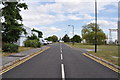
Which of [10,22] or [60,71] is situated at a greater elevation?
[10,22]

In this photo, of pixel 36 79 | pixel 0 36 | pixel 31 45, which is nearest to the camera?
pixel 36 79

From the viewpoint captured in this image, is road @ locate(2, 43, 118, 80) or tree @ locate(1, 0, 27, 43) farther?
tree @ locate(1, 0, 27, 43)

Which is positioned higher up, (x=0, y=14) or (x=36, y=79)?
(x=0, y=14)

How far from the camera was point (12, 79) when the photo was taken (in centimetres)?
718

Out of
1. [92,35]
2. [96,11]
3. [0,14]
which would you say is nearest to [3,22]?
[0,14]

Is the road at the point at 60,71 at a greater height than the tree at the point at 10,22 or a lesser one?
lesser

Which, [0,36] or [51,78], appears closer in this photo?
[51,78]

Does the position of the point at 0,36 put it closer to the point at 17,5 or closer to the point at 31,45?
the point at 17,5

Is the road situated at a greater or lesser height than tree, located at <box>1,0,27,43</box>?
lesser

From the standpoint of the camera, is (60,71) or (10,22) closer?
(60,71)

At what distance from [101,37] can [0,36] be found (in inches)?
2272

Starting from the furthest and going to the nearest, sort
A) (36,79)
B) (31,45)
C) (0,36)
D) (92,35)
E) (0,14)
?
(92,35) → (31,45) → (0,36) → (0,14) → (36,79)

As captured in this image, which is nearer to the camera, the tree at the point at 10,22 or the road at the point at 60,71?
the road at the point at 60,71

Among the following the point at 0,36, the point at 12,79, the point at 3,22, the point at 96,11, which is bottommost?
the point at 12,79
